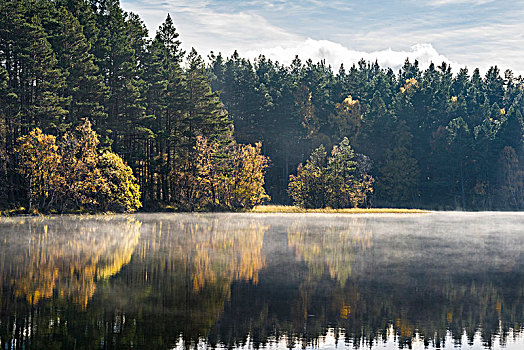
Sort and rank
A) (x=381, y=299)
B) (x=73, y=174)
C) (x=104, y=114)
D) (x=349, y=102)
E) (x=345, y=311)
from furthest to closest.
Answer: (x=349, y=102)
(x=104, y=114)
(x=73, y=174)
(x=381, y=299)
(x=345, y=311)

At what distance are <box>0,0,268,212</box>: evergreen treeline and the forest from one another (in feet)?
0.63

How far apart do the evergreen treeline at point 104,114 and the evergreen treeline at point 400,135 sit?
28.7 m

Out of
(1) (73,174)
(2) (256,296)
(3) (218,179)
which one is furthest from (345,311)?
(3) (218,179)

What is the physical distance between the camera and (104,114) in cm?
6856

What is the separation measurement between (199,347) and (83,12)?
68.4 meters

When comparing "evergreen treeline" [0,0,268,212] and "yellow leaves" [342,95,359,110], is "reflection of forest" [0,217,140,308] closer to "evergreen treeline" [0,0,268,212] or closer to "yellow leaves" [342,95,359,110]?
"evergreen treeline" [0,0,268,212]

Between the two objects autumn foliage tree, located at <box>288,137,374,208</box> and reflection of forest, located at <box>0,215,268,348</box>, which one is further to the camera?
autumn foliage tree, located at <box>288,137,374,208</box>

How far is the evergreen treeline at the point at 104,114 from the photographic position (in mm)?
62156

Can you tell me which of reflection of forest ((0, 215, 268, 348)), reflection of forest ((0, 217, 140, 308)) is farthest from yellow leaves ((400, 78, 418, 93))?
reflection of forest ((0, 215, 268, 348))

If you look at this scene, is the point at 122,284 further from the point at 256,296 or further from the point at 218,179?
the point at 218,179

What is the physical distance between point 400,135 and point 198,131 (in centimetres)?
4916

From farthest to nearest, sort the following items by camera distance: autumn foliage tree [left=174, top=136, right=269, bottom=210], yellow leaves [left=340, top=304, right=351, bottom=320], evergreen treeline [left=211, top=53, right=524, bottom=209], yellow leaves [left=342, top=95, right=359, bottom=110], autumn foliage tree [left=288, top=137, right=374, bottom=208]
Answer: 1. yellow leaves [left=342, top=95, right=359, bottom=110]
2. evergreen treeline [left=211, top=53, right=524, bottom=209]
3. autumn foliage tree [left=288, top=137, right=374, bottom=208]
4. autumn foliage tree [left=174, top=136, right=269, bottom=210]
5. yellow leaves [left=340, top=304, right=351, bottom=320]

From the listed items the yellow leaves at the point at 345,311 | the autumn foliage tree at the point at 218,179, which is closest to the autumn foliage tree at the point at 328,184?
the autumn foliage tree at the point at 218,179

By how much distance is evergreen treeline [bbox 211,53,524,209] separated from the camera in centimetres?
11569
